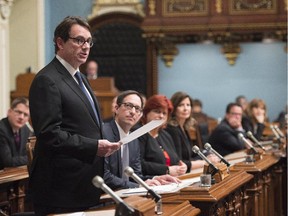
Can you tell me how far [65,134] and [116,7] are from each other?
12.4 m

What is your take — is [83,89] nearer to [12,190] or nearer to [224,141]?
[12,190]

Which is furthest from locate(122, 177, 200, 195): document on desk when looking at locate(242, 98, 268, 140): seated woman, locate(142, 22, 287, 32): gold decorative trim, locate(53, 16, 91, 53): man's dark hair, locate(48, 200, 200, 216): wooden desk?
locate(142, 22, 287, 32): gold decorative trim

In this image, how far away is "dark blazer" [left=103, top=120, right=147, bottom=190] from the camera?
4738mm

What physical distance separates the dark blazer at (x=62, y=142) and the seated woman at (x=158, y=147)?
2107mm

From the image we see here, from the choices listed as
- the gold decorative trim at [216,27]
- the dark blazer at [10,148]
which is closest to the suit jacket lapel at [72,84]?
the dark blazer at [10,148]

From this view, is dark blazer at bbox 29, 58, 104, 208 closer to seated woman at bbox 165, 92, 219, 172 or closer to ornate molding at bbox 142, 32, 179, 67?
seated woman at bbox 165, 92, 219, 172

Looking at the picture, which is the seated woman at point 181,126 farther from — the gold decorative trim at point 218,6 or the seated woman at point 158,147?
the gold decorative trim at point 218,6

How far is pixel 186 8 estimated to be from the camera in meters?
15.2

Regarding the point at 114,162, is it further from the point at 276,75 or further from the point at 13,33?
the point at 276,75

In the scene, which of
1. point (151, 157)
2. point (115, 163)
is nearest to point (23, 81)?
point (151, 157)

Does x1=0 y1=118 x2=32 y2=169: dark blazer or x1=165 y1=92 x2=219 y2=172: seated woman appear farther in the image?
x1=165 y1=92 x2=219 y2=172: seated woman

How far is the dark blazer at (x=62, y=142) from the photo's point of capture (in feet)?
12.5

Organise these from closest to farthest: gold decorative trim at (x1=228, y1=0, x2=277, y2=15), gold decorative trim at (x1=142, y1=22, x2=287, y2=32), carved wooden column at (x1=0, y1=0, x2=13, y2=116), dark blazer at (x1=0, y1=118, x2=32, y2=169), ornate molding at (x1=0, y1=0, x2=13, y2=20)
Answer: dark blazer at (x1=0, y1=118, x2=32, y2=169), carved wooden column at (x1=0, y1=0, x2=13, y2=116), ornate molding at (x1=0, y1=0, x2=13, y2=20), gold decorative trim at (x1=142, y1=22, x2=287, y2=32), gold decorative trim at (x1=228, y1=0, x2=277, y2=15)

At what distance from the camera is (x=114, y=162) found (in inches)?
199
